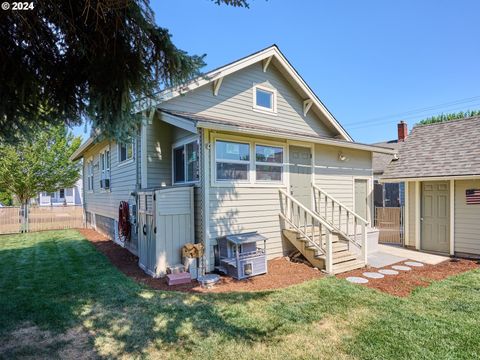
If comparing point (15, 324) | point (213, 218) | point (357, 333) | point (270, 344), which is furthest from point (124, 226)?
point (357, 333)

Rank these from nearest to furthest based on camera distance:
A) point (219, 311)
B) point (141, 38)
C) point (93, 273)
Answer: point (141, 38)
point (219, 311)
point (93, 273)

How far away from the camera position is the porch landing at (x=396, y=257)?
306 inches

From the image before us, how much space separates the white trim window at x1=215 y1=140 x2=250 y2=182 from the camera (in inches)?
271

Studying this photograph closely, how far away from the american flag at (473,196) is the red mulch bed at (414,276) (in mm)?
1683

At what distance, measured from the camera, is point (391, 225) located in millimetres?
11719

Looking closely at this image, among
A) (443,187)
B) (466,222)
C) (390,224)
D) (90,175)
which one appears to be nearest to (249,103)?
(443,187)

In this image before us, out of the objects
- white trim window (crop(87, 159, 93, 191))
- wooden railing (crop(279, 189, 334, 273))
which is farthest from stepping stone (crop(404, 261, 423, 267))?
white trim window (crop(87, 159, 93, 191))

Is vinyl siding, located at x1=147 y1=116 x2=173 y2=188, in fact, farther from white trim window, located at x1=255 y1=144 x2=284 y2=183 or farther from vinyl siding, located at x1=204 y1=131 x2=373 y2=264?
white trim window, located at x1=255 y1=144 x2=284 y2=183

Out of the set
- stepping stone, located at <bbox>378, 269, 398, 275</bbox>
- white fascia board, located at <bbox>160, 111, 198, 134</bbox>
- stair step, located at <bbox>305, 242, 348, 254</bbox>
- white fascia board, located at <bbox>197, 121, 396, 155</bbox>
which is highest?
white fascia board, located at <bbox>160, 111, 198, 134</bbox>

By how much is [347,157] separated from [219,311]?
7.56m

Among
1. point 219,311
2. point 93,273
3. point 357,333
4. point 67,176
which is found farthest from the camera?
point 67,176

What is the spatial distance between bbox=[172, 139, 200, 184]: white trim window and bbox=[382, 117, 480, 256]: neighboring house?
22.8ft

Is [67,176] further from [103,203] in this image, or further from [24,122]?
[24,122]

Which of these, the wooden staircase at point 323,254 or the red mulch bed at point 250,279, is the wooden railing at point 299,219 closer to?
the wooden staircase at point 323,254
